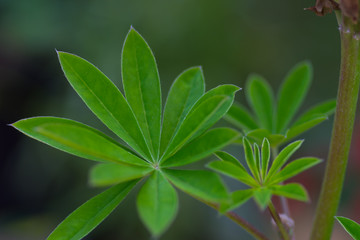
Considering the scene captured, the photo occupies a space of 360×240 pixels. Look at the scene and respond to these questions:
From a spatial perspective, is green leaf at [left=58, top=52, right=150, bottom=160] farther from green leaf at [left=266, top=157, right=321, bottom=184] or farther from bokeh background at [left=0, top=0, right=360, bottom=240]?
bokeh background at [left=0, top=0, right=360, bottom=240]

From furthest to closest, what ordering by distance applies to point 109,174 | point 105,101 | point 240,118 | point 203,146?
point 240,118, point 105,101, point 203,146, point 109,174

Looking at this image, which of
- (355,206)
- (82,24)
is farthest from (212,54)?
(355,206)

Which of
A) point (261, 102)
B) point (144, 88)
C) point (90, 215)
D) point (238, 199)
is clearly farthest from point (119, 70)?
point (238, 199)

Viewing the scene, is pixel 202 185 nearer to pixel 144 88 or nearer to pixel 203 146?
pixel 203 146

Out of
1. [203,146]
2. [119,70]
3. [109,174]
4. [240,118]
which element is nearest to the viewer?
[109,174]

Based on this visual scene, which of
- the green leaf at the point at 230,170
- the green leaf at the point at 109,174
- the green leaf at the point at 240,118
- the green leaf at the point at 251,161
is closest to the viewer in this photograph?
the green leaf at the point at 109,174

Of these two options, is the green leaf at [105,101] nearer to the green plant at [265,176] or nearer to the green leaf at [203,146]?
the green leaf at [203,146]

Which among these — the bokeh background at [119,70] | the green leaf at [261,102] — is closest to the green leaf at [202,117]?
the green leaf at [261,102]

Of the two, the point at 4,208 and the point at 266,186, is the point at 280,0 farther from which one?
the point at 266,186
